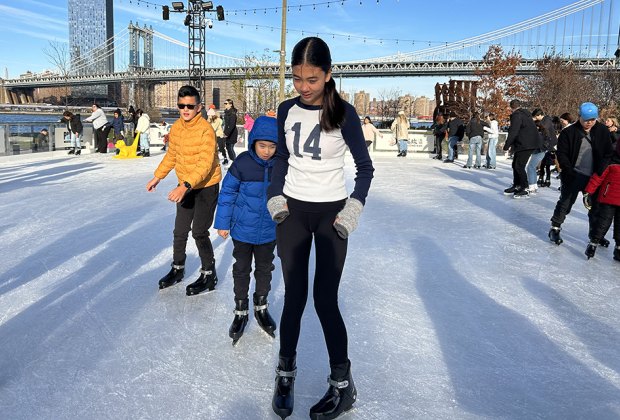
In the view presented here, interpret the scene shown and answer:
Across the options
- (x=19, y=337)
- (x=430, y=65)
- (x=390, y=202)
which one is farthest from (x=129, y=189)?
(x=430, y=65)

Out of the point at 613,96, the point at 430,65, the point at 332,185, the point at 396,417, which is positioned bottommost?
the point at 396,417

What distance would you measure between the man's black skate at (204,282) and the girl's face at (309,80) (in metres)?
1.97

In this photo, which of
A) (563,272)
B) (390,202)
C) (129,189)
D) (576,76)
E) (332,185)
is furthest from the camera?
(576,76)

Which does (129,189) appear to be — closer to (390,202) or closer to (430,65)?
(390,202)

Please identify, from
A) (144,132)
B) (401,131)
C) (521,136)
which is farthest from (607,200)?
(144,132)

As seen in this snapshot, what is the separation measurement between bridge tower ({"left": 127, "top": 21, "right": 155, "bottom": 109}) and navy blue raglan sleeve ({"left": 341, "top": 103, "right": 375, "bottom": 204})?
3865 centimetres

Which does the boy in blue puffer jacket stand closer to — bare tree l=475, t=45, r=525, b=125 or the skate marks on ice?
the skate marks on ice

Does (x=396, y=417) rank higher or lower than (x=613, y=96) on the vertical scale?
lower

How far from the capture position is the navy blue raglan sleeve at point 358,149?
183 centimetres

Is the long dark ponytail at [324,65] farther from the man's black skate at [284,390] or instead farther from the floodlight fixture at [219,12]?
the floodlight fixture at [219,12]

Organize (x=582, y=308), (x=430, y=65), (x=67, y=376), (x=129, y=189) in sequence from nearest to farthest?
(x=67, y=376), (x=582, y=308), (x=129, y=189), (x=430, y=65)

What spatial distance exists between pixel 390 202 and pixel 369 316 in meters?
4.45

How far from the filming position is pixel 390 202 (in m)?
7.34

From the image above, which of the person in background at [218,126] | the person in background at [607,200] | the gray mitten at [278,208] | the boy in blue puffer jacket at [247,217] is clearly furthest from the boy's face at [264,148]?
the person in background at [218,126]
